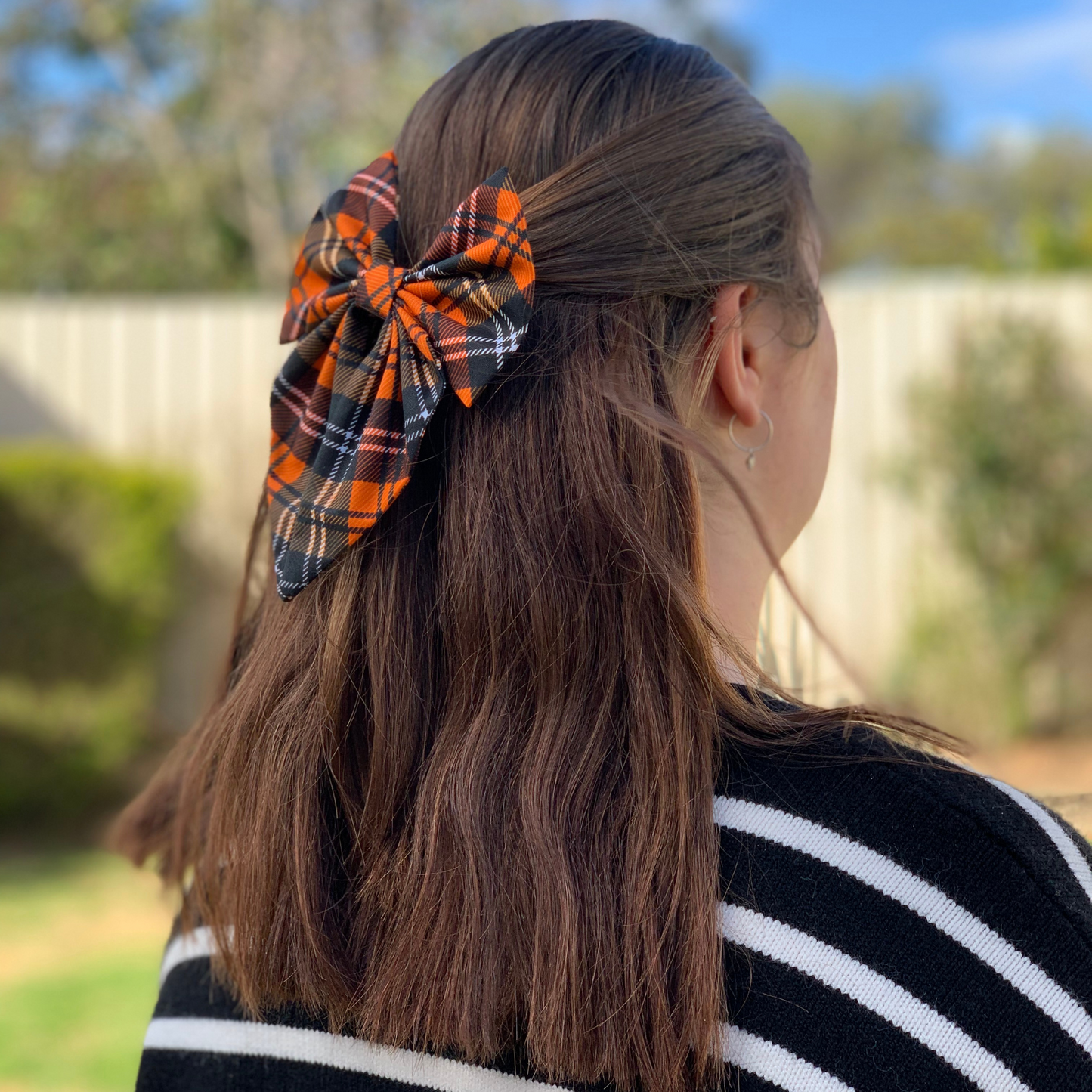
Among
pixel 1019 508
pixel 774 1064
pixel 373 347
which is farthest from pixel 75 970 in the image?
pixel 1019 508

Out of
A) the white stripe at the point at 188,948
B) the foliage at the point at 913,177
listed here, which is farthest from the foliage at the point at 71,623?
the foliage at the point at 913,177

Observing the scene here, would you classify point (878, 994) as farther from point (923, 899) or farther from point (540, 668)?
point (540, 668)

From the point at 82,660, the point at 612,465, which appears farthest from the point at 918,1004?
the point at 82,660

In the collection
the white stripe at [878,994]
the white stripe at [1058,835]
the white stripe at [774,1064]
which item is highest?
the white stripe at [1058,835]

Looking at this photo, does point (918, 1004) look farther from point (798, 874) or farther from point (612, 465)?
point (612, 465)

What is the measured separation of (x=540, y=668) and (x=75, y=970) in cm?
368

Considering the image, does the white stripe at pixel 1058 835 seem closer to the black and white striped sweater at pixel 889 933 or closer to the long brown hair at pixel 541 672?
the black and white striped sweater at pixel 889 933

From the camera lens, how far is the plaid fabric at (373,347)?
974mm

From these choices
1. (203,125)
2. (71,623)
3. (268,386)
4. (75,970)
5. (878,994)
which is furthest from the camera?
(203,125)

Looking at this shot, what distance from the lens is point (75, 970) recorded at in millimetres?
3893

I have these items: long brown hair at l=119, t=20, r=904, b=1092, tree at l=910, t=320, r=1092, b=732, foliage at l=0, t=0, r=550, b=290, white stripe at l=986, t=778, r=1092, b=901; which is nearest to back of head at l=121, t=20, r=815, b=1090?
long brown hair at l=119, t=20, r=904, b=1092

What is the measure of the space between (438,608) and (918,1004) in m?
0.49

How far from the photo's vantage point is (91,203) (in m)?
11.5

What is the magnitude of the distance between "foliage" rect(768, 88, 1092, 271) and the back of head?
47.4 feet
